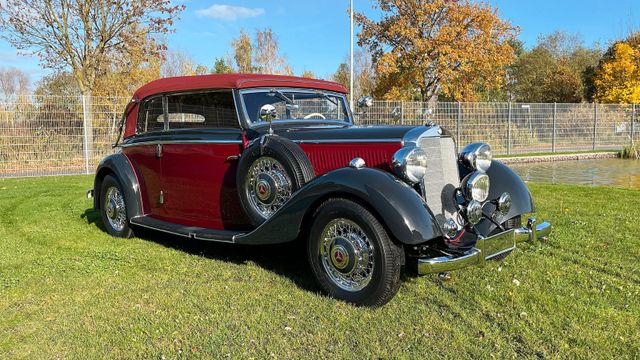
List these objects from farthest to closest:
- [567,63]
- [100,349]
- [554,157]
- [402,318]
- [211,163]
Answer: [567,63] → [554,157] → [211,163] → [402,318] → [100,349]

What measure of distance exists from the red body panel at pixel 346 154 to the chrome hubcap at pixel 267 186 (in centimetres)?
30

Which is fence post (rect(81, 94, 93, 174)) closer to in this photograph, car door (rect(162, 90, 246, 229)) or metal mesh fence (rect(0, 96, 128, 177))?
metal mesh fence (rect(0, 96, 128, 177))

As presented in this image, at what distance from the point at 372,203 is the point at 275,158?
3.75ft

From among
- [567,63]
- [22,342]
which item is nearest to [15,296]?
[22,342]

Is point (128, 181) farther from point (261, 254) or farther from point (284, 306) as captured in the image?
point (284, 306)

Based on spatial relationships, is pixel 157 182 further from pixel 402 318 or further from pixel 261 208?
pixel 402 318

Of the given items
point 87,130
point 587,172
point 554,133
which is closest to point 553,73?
point 554,133

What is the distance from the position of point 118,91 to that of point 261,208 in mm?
17030

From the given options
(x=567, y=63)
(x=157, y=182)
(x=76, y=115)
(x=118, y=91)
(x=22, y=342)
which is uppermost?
(x=567, y=63)

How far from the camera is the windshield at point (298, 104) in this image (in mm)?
4934

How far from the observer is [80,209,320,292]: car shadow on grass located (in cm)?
451

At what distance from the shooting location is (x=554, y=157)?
18172mm

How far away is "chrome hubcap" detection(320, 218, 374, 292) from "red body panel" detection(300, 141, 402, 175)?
2.03 ft

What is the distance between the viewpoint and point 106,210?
631 centimetres
